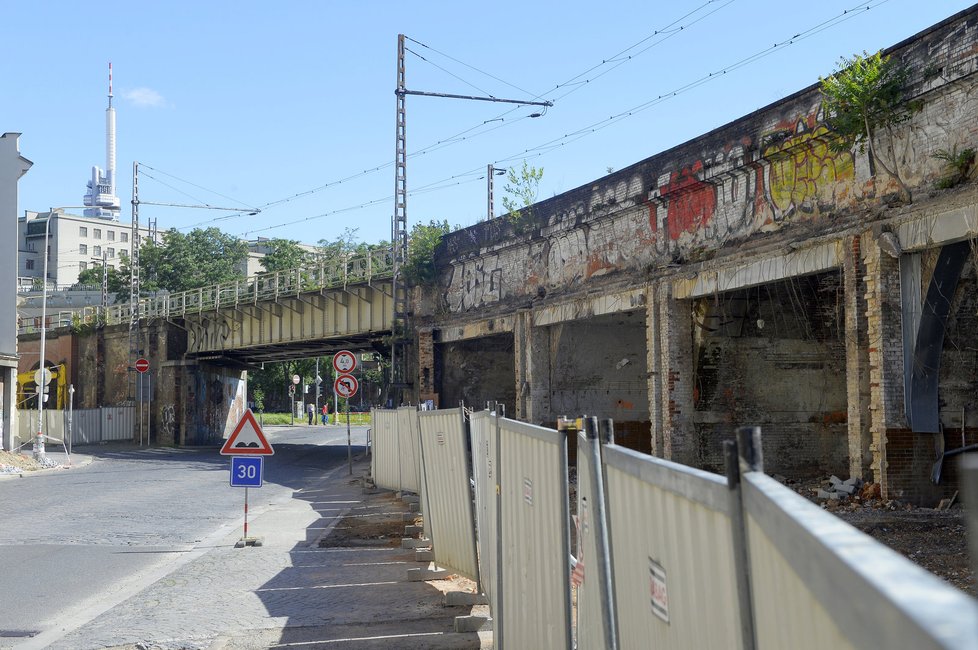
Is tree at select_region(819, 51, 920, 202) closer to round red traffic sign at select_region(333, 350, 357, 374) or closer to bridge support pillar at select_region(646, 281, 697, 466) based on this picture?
bridge support pillar at select_region(646, 281, 697, 466)

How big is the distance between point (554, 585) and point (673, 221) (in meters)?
16.4

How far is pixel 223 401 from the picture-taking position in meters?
53.9

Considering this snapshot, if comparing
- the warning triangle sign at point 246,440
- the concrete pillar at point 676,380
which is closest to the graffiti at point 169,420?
the concrete pillar at point 676,380

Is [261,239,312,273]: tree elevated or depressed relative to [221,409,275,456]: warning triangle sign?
elevated

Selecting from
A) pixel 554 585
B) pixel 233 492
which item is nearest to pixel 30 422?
pixel 233 492

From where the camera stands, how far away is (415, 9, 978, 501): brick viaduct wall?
14.7 m

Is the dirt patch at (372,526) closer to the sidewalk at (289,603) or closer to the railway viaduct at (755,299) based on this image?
the sidewalk at (289,603)

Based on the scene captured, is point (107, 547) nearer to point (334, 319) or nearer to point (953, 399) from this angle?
point (953, 399)

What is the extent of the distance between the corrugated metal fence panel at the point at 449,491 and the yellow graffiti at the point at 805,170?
337 inches

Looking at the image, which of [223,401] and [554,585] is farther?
[223,401]

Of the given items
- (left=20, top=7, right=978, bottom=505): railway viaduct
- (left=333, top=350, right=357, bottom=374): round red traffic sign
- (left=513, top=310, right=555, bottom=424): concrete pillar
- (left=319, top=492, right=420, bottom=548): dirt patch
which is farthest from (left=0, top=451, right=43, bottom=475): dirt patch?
(left=319, top=492, right=420, bottom=548): dirt patch

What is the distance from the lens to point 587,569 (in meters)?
4.43

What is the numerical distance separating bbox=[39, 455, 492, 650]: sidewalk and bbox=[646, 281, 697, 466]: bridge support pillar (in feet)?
25.5

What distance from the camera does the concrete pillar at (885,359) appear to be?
14.8 meters
